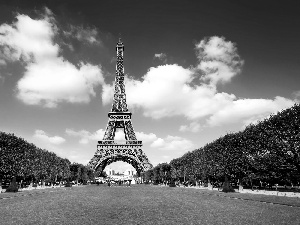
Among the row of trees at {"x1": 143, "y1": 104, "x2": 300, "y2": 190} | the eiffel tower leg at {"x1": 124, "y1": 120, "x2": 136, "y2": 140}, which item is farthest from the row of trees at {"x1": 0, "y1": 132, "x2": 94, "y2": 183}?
the row of trees at {"x1": 143, "y1": 104, "x2": 300, "y2": 190}

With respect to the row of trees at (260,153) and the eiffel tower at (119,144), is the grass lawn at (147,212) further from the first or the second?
the eiffel tower at (119,144)

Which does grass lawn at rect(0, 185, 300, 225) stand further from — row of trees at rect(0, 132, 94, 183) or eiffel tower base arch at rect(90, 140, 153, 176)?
eiffel tower base arch at rect(90, 140, 153, 176)

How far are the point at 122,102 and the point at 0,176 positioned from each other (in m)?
63.0

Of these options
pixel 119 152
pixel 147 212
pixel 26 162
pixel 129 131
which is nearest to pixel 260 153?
pixel 147 212

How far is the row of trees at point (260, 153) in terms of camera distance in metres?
42.5

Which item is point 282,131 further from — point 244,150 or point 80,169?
point 80,169

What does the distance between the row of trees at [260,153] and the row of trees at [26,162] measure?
33024mm

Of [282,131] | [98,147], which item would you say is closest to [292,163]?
[282,131]

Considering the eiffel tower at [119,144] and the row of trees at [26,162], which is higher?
the eiffel tower at [119,144]

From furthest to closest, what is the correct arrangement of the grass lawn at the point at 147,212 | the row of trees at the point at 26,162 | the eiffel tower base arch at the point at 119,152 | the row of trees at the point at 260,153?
1. the eiffel tower base arch at the point at 119,152
2. the row of trees at the point at 26,162
3. the row of trees at the point at 260,153
4. the grass lawn at the point at 147,212

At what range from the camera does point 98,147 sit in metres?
101

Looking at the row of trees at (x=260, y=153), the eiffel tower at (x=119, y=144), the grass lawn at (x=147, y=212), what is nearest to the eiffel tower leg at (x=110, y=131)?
the eiffel tower at (x=119, y=144)

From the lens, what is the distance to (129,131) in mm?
105438

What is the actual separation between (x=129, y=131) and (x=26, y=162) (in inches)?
2036
